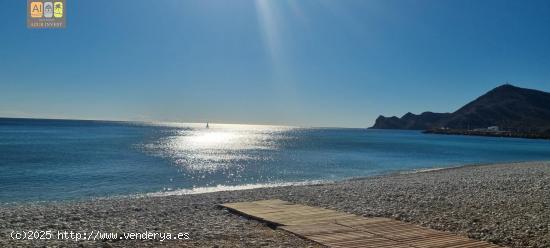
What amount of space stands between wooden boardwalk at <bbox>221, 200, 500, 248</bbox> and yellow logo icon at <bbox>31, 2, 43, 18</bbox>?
1724cm

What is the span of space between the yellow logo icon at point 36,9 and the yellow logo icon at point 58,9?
2.49 ft

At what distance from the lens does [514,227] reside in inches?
434

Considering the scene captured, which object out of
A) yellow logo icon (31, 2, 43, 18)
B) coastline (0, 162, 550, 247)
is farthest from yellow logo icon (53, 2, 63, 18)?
coastline (0, 162, 550, 247)

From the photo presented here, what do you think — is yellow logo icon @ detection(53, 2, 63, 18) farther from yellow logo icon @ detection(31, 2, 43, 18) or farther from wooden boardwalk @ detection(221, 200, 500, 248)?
wooden boardwalk @ detection(221, 200, 500, 248)

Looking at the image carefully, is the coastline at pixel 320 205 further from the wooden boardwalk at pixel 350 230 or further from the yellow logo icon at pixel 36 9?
the yellow logo icon at pixel 36 9

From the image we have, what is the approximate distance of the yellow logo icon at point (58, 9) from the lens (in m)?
22.7

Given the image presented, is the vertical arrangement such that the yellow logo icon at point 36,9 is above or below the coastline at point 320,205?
above

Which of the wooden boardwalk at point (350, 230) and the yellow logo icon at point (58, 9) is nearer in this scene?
the wooden boardwalk at point (350, 230)

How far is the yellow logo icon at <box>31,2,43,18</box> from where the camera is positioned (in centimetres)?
2250

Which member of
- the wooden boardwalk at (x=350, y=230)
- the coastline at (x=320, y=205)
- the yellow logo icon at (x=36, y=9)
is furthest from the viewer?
the yellow logo icon at (x=36, y=9)

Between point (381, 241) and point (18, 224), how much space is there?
1080 cm

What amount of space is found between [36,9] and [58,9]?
3.79 feet

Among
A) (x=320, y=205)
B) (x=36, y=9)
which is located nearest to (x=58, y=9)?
(x=36, y=9)

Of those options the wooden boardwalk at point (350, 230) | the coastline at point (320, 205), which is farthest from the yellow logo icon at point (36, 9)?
the wooden boardwalk at point (350, 230)
